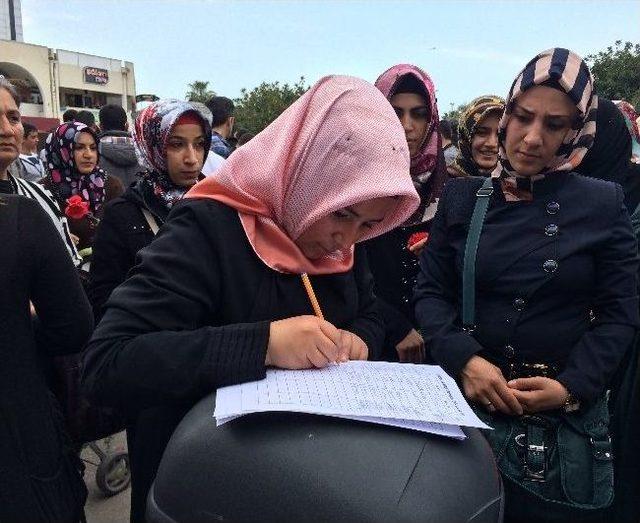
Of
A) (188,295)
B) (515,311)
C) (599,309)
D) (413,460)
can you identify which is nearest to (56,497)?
(188,295)

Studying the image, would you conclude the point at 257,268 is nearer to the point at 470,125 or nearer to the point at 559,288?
the point at 559,288

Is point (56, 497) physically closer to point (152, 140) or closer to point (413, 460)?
point (413, 460)

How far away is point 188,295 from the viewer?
3.23 ft

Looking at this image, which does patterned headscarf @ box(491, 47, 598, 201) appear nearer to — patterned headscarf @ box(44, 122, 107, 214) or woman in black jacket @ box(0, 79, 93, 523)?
woman in black jacket @ box(0, 79, 93, 523)

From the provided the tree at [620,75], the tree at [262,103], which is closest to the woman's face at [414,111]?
the tree at [620,75]

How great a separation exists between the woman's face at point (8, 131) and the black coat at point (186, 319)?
4.38 ft

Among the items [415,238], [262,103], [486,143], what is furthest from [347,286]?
[262,103]

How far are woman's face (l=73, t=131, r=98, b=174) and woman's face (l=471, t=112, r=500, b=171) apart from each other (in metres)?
2.59

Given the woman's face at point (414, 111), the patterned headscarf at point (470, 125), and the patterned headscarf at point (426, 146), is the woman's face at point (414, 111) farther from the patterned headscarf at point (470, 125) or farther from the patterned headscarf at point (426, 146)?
the patterned headscarf at point (470, 125)

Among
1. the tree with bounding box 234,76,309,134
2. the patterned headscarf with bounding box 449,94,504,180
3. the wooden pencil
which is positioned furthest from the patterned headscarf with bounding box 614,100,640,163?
the tree with bounding box 234,76,309,134

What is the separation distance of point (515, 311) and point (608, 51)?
919 inches

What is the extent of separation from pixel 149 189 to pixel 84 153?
76.4 inches

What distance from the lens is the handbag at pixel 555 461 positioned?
1.40m

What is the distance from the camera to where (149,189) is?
2.19 meters
